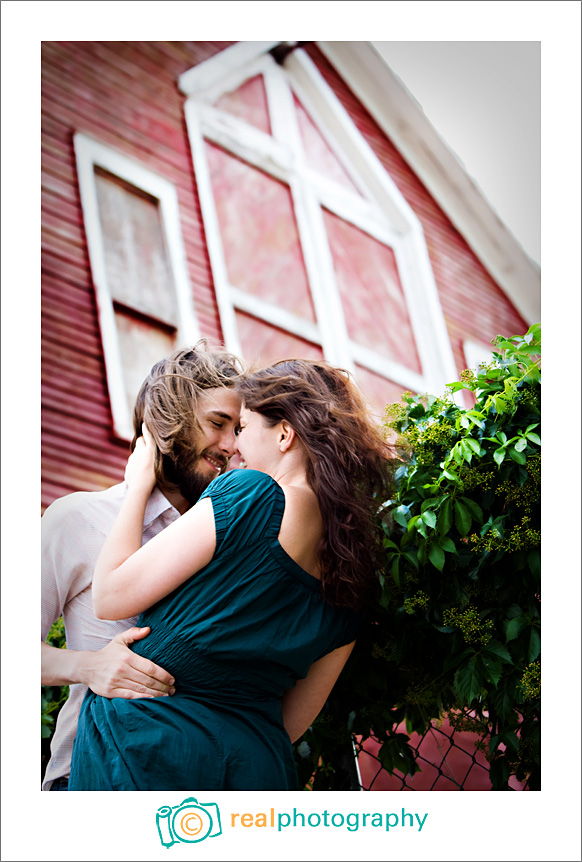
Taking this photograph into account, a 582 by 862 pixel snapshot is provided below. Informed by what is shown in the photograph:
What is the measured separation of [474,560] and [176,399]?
859 mm

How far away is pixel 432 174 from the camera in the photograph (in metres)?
5.91

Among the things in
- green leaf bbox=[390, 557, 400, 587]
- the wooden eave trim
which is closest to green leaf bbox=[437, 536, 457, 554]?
green leaf bbox=[390, 557, 400, 587]

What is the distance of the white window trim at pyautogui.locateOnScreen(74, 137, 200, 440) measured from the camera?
13.4ft

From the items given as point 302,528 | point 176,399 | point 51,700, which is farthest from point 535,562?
point 51,700

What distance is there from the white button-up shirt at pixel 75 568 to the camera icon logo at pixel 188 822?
314mm

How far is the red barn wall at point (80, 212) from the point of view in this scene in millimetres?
3920

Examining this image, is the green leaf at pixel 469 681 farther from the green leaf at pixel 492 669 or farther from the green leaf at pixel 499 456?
the green leaf at pixel 499 456

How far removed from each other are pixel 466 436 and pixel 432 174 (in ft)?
15.3

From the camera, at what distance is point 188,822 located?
1588 mm

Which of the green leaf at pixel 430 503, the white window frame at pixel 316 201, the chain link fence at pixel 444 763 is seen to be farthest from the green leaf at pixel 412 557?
the white window frame at pixel 316 201

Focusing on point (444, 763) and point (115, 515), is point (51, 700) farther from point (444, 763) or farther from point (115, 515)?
point (444, 763)

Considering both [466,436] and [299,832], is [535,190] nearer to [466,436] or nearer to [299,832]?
[466,436]

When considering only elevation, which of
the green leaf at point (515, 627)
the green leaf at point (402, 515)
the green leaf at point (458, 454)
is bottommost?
the green leaf at point (515, 627)

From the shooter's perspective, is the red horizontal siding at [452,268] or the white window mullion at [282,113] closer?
the white window mullion at [282,113]
